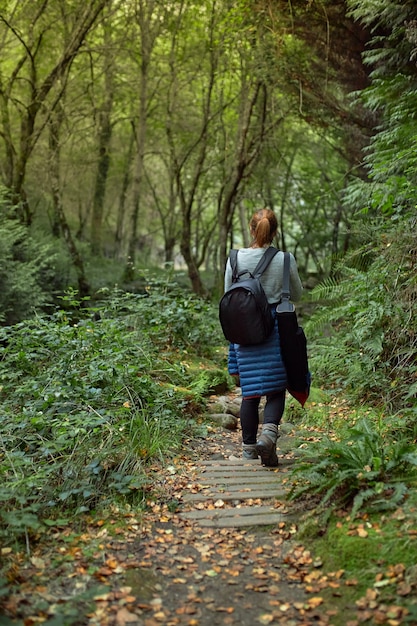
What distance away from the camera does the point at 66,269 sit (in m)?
14.0

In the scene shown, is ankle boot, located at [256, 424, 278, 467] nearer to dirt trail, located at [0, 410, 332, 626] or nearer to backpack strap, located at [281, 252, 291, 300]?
dirt trail, located at [0, 410, 332, 626]

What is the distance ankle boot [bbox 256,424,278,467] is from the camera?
14.0 ft

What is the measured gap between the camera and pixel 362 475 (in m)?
3.32

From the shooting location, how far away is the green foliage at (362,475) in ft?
10.6

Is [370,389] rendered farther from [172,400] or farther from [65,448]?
[65,448]

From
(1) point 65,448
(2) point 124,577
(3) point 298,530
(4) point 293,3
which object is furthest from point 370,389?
(4) point 293,3

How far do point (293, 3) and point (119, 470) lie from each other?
29.6 feet

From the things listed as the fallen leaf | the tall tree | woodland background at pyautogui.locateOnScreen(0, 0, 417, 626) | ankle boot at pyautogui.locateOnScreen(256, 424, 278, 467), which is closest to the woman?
ankle boot at pyautogui.locateOnScreen(256, 424, 278, 467)

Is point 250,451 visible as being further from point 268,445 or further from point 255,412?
point 268,445

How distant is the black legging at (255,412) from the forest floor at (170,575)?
805 mm

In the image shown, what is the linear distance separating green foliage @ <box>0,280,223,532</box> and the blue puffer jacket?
3.21ft

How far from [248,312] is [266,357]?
0.43 m

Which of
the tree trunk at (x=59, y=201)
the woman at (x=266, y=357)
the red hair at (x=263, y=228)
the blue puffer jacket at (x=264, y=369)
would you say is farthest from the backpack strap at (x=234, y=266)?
the tree trunk at (x=59, y=201)

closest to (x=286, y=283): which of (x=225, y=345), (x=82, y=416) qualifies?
(x=82, y=416)
